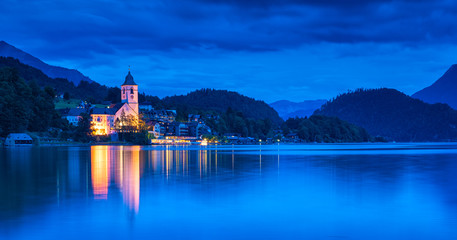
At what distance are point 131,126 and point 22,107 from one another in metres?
36.5

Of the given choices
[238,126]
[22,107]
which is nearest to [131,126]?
[22,107]

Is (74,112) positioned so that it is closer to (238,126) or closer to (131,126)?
(131,126)

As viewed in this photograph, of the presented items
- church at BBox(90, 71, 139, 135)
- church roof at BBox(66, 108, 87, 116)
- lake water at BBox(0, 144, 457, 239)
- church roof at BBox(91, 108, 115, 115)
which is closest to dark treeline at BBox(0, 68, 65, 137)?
church roof at BBox(66, 108, 87, 116)

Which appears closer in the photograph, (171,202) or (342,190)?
(171,202)

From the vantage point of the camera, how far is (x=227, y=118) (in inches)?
7111

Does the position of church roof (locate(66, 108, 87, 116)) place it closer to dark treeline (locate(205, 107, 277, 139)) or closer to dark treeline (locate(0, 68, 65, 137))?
dark treeline (locate(0, 68, 65, 137))

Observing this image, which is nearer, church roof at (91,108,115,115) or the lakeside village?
the lakeside village

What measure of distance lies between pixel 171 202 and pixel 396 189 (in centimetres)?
1090

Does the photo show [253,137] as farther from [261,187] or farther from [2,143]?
[261,187]

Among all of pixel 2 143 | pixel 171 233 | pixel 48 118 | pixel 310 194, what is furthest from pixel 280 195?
pixel 48 118

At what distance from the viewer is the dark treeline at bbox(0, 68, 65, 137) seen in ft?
287

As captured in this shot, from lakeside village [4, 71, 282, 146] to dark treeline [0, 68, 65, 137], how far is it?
3763mm

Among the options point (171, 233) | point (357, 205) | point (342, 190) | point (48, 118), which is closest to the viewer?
point (171, 233)

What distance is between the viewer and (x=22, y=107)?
296 feet
